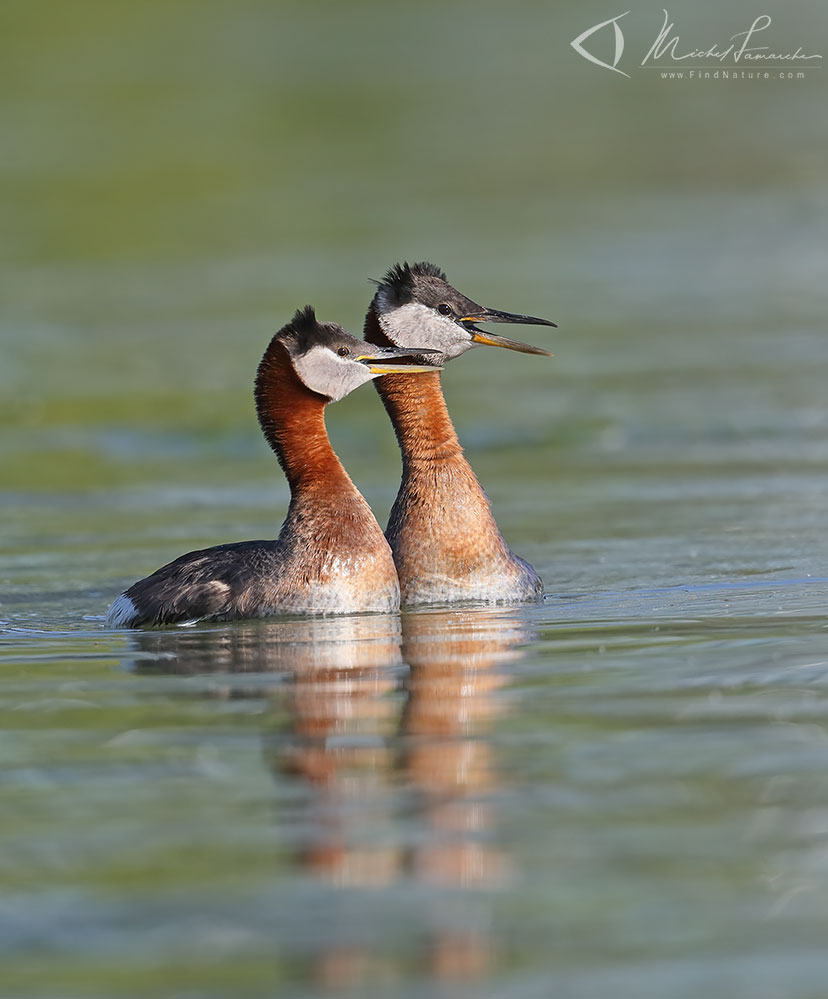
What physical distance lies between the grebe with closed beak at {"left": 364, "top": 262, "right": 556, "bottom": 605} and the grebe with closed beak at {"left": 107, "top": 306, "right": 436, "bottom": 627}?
0.39m

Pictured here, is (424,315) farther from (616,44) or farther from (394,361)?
(616,44)

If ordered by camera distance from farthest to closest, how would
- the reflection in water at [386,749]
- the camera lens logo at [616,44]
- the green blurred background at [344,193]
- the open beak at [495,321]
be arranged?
the camera lens logo at [616,44] < the green blurred background at [344,193] < the open beak at [495,321] < the reflection in water at [386,749]

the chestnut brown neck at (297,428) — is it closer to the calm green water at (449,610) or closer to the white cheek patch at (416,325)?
the white cheek patch at (416,325)

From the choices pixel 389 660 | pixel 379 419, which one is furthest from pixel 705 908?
pixel 379 419

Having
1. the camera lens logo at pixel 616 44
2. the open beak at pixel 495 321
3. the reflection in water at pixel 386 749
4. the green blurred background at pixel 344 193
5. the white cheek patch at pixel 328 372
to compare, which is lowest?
the reflection in water at pixel 386 749

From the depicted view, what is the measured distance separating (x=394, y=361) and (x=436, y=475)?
749mm

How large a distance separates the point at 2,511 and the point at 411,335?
5.89 meters

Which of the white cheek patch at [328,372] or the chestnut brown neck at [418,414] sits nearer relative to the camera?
the white cheek patch at [328,372]

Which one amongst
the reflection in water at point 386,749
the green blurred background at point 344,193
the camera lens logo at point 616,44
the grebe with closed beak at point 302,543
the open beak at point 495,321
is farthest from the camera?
the camera lens logo at point 616,44

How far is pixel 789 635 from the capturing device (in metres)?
9.98

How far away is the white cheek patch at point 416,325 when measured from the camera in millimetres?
12359

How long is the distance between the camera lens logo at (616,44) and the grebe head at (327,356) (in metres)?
37.1

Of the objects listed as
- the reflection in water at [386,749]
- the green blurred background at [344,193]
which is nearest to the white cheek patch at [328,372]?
the reflection in water at [386,749]

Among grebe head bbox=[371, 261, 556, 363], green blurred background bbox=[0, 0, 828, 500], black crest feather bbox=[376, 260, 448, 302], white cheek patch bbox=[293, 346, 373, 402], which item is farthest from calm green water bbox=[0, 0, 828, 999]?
black crest feather bbox=[376, 260, 448, 302]
